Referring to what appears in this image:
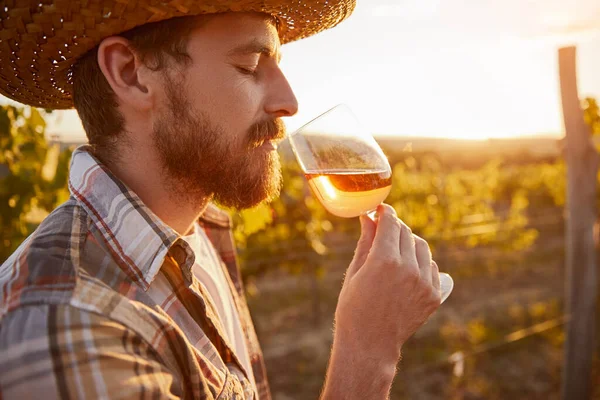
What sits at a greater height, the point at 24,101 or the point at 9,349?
the point at 24,101

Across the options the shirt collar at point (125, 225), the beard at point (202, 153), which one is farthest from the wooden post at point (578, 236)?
the shirt collar at point (125, 225)

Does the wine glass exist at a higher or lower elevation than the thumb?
higher

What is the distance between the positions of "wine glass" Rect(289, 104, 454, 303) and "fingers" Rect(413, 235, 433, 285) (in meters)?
0.20

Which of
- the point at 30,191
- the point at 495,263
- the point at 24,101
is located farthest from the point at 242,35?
the point at 495,263

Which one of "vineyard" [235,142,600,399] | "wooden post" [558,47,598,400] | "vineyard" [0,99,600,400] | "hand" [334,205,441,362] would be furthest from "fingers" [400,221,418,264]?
"wooden post" [558,47,598,400]

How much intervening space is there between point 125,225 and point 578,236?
4.80m

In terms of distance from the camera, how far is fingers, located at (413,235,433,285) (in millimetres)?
1584

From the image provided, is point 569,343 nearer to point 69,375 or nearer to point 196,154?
point 196,154

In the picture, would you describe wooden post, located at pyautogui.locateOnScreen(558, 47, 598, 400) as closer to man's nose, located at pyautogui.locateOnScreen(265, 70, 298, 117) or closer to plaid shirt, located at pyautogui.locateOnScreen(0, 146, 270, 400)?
man's nose, located at pyautogui.locateOnScreen(265, 70, 298, 117)

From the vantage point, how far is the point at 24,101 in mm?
1929

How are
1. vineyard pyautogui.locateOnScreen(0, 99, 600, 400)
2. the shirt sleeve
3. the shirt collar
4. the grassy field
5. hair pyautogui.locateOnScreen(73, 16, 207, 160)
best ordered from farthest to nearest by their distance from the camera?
the grassy field
vineyard pyautogui.locateOnScreen(0, 99, 600, 400)
hair pyautogui.locateOnScreen(73, 16, 207, 160)
the shirt collar
the shirt sleeve

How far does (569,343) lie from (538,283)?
6.04m

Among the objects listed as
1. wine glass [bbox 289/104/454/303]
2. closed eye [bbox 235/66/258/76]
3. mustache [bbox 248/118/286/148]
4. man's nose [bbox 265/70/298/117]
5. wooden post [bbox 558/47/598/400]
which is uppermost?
closed eye [bbox 235/66/258/76]

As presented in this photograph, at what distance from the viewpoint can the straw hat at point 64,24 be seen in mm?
1363
